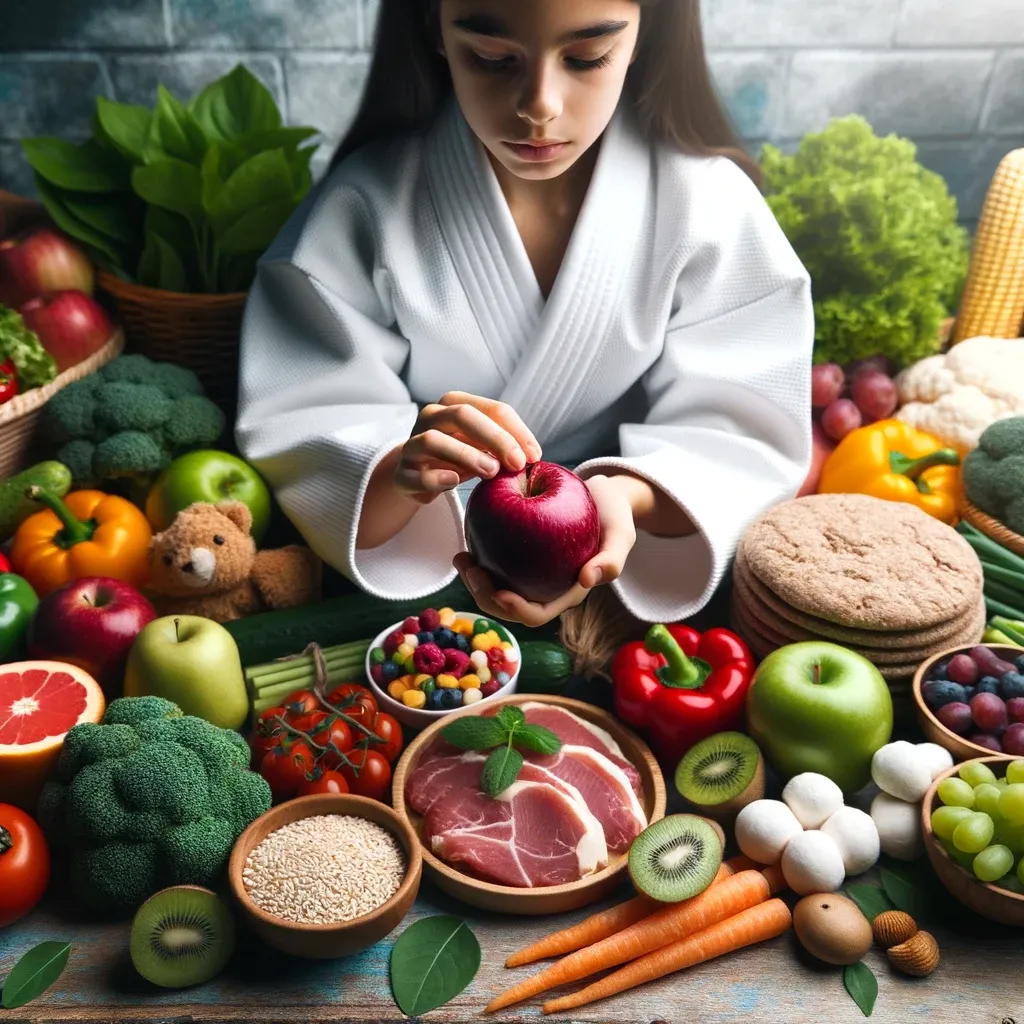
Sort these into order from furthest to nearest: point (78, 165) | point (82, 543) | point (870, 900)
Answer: point (78, 165)
point (82, 543)
point (870, 900)

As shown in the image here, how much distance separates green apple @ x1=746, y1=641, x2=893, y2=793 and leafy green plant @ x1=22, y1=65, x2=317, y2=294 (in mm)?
1093

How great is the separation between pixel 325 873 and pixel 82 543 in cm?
71

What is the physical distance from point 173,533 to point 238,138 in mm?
729

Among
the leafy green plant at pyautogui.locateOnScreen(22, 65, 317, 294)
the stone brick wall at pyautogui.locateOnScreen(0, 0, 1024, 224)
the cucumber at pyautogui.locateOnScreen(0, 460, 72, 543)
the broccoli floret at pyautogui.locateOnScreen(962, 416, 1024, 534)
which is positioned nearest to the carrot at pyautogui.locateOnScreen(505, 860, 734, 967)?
the broccoli floret at pyautogui.locateOnScreen(962, 416, 1024, 534)

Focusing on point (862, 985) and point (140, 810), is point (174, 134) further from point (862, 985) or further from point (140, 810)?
point (862, 985)

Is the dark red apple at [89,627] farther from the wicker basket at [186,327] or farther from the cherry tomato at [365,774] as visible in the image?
the wicker basket at [186,327]

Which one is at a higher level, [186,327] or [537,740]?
[186,327]

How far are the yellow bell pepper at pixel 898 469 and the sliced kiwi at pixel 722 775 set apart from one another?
2.01ft

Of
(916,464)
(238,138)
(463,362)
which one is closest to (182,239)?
(238,138)

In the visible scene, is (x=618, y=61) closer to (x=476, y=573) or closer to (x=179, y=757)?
(x=476, y=573)

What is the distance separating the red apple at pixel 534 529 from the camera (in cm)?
107

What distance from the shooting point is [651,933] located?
1212 mm

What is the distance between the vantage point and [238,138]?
185 cm

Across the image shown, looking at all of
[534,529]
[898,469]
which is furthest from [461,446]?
[898,469]
